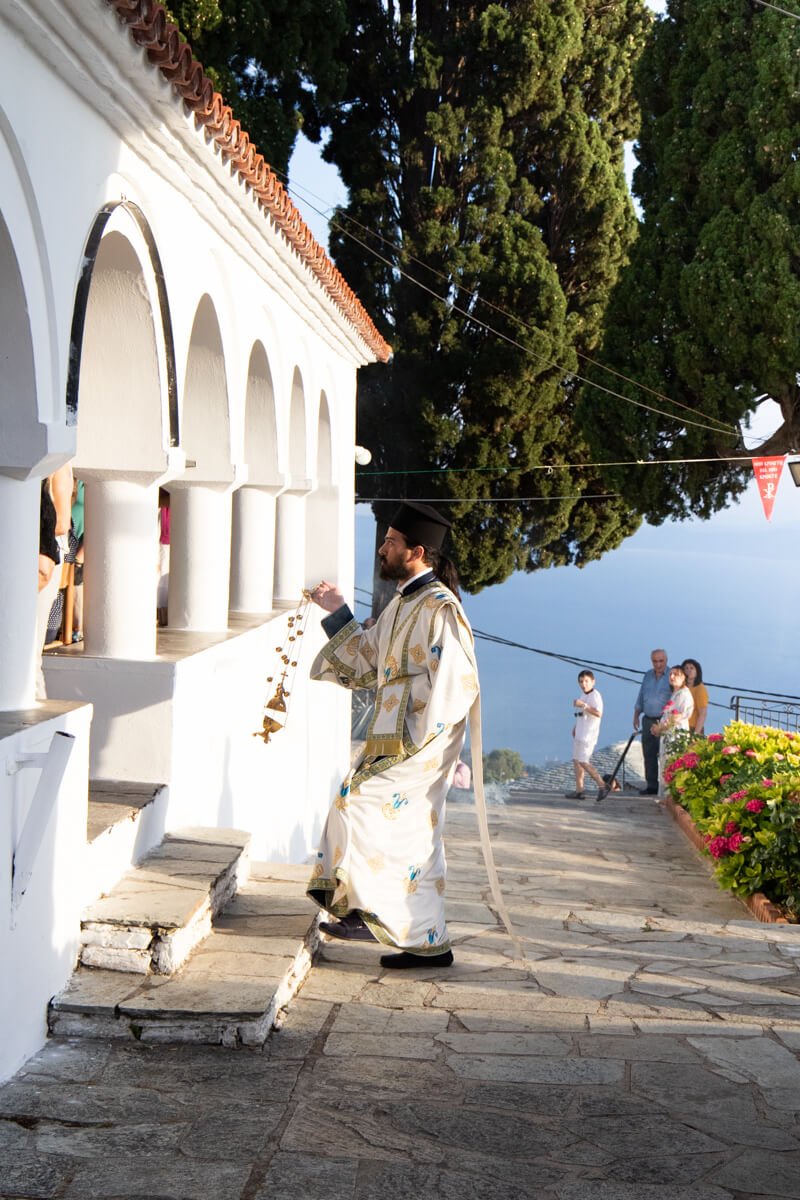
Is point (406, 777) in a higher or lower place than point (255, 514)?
lower

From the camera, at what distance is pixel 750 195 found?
16812 mm

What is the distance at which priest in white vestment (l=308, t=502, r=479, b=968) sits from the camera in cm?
524

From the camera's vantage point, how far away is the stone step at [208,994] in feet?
13.4

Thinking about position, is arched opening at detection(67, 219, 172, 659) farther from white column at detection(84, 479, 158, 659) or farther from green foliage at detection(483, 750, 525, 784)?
green foliage at detection(483, 750, 525, 784)

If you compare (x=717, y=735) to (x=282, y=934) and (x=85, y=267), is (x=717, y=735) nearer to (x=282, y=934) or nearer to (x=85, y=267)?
(x=282, y=934)

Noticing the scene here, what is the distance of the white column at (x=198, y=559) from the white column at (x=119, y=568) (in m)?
1.54

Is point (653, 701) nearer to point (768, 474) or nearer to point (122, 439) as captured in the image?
point (768, 474)

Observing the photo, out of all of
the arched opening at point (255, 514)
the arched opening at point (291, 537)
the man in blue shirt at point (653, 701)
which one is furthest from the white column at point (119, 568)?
the man in blue shirt at point (653, 701)

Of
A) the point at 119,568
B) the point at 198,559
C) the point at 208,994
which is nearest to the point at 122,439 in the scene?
the point at 119,568

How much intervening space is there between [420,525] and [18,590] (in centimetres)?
187

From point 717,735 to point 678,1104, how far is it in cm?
836

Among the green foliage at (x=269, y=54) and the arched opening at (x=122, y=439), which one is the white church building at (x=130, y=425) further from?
the green foliage at (x=269, y=54)

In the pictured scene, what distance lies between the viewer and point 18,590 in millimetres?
4234

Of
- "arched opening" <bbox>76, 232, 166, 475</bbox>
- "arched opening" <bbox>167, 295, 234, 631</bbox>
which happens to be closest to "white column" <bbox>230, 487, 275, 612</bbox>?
"arched opening" <bbox>167, 295, 234, 631</bbox>
